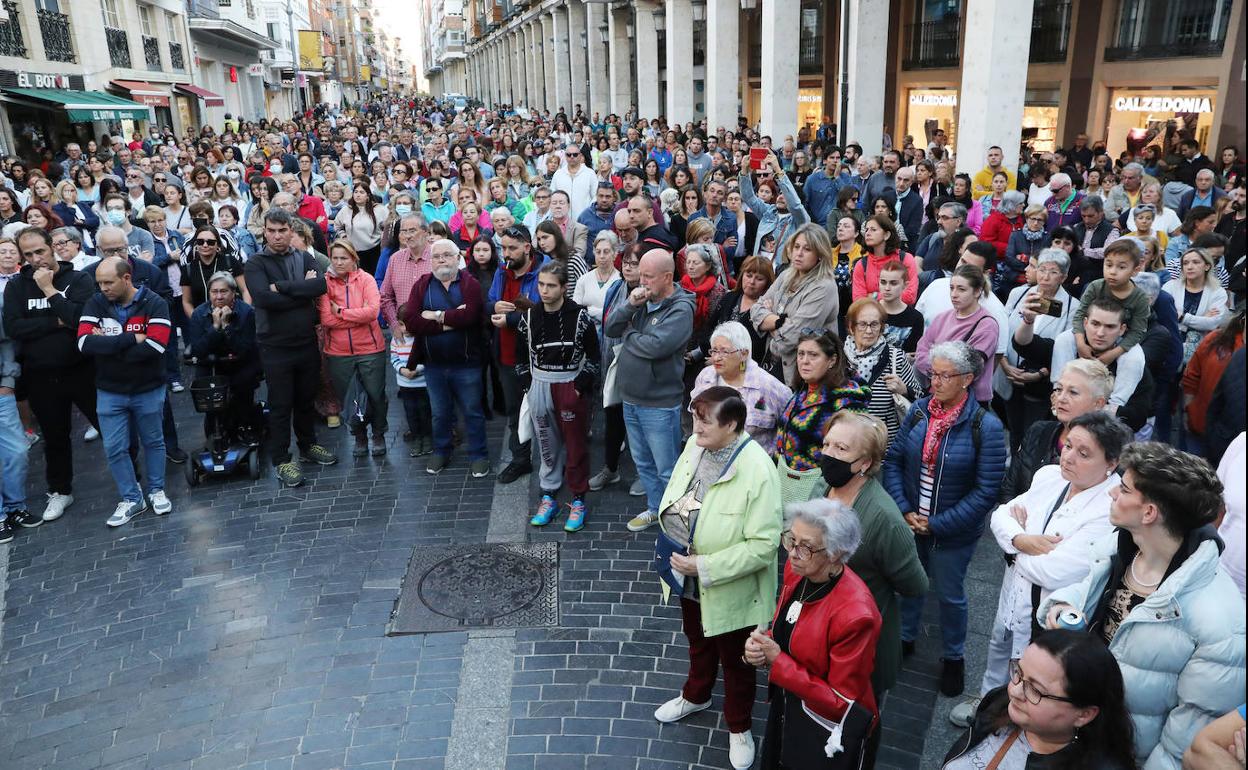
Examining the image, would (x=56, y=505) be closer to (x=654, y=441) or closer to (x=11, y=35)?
(x=654, y=441)

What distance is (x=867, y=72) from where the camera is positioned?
19.4 metres

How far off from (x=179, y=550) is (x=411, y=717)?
2.75m

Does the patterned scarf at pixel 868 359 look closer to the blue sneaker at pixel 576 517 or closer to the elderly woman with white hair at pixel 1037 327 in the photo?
the elderly woman with white hair at pixel 1037 327

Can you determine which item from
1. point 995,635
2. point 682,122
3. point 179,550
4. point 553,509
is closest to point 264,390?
point 179,550

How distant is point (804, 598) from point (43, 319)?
6136 mm

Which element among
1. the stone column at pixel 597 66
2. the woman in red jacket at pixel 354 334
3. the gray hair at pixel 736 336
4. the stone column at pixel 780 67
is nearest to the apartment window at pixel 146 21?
the stone column at pixel 597 66

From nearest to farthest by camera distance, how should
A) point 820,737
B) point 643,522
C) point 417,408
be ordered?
point 820,737 < point 643,522 < point 417,408

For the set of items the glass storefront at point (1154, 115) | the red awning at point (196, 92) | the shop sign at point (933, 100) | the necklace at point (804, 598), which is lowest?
the necklace at point (804, 598)

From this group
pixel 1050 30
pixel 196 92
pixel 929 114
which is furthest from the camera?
pixel 196 92

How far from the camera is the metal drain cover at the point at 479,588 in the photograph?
17.5 ft

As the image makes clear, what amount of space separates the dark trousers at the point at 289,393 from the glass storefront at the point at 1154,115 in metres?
18.0

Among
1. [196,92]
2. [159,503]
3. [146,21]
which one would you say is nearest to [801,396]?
[159,503]

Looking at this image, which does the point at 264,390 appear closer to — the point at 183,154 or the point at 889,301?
the point at 889,301

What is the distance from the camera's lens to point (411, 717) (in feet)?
14.8
